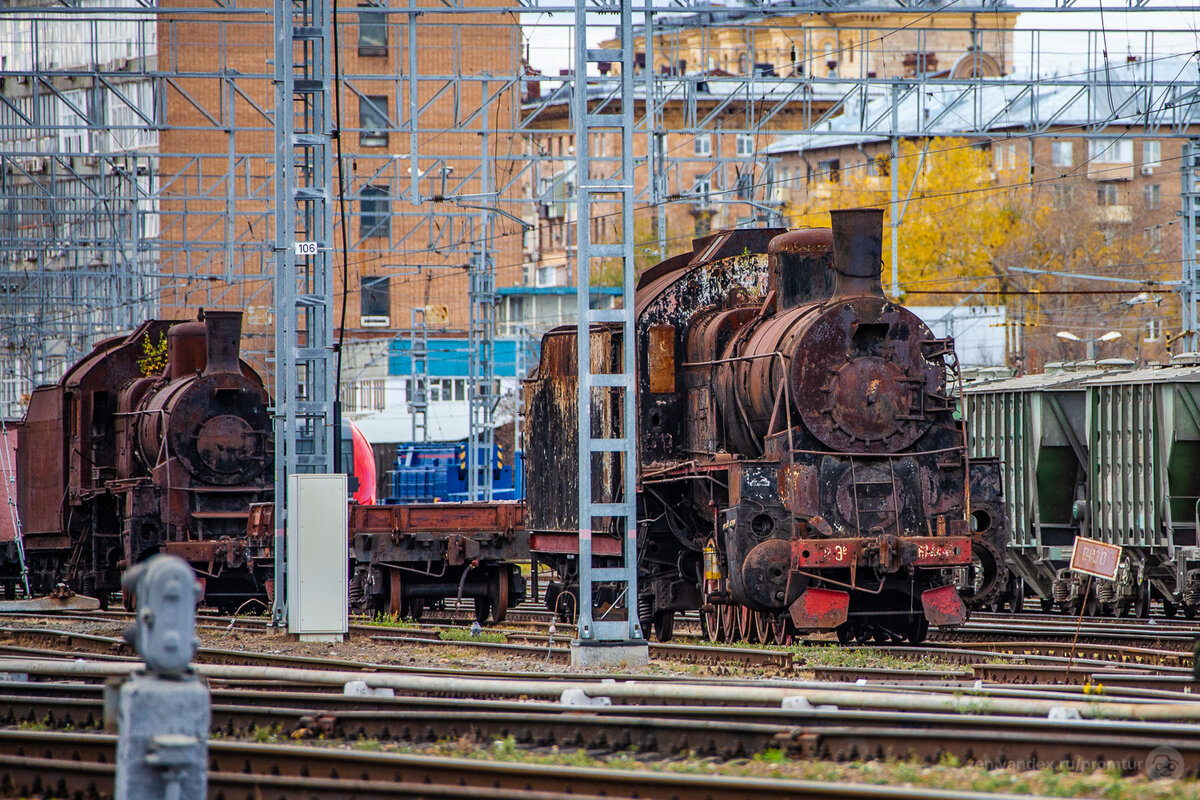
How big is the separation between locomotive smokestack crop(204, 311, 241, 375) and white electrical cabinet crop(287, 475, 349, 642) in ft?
18.8

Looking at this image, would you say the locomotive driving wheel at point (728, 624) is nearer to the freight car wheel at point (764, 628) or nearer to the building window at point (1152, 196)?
the freight car wheel at point (764, 628)

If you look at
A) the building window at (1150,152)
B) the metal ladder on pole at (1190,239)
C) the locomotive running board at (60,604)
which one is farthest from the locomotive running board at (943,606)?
the building window at (1150,152)

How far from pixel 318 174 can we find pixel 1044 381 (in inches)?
450

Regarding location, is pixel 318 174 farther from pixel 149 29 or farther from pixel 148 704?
pixel 149 29

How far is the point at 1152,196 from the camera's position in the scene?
268 ft

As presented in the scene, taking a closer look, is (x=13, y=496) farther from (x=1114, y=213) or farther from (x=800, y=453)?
(x=1114, y=213)

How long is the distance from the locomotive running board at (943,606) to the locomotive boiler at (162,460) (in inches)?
370

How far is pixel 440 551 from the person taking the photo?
70.9ft

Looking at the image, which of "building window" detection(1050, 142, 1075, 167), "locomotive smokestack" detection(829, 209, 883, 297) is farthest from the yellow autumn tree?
"locomotive smokestack" detection(829, 209, 883, 297)

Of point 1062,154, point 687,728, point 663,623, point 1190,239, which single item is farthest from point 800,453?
point 1062,154

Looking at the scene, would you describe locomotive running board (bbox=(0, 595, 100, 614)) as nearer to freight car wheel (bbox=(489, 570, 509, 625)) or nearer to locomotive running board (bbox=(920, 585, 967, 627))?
freight car wheel (bbox=(489, 570, 509, 625))

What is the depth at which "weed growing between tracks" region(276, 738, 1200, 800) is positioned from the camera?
7.94m

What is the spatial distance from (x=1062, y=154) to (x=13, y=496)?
2583 inches

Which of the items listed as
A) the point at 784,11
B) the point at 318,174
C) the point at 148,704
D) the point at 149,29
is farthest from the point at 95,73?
the point at 149,29
